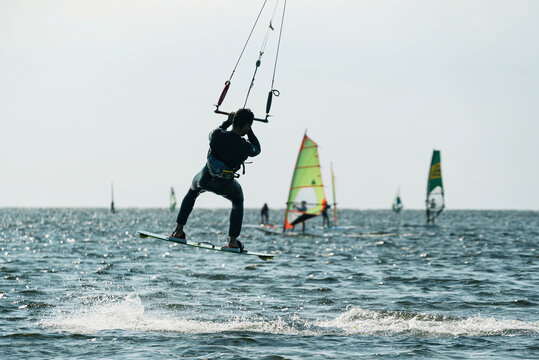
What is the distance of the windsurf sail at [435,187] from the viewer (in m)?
69.9

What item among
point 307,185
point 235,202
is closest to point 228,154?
point 235,202

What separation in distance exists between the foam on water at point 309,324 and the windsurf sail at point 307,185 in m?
31.7

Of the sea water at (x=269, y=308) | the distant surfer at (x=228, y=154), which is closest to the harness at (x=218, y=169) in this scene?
the distant surfer at (x=228, y=154)

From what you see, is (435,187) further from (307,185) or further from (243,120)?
(243,120)

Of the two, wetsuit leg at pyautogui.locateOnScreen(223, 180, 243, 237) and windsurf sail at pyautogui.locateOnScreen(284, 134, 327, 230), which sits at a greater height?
windsurf sail at pyautogui.locateOnScreen(284, 134, 327, 230)

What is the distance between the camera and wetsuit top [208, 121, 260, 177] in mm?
12164

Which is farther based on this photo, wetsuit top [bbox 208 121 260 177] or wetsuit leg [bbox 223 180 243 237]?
wetsuit leg [bbox 223 180 243 237]

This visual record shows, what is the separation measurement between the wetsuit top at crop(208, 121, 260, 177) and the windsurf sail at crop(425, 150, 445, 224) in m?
59.0

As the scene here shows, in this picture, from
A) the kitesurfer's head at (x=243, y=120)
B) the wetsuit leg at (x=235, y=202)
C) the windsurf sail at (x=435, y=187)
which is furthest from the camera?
the windsurf sail at (x=435, y=187)

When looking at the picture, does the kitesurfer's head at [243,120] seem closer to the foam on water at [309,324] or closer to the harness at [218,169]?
the harness at [218,169]

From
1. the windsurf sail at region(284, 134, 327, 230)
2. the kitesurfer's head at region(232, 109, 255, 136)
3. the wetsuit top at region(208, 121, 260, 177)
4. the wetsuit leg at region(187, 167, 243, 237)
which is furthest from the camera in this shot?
the windsurf sail at region(284, 134, 327, 230)

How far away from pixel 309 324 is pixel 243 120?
5.49 m

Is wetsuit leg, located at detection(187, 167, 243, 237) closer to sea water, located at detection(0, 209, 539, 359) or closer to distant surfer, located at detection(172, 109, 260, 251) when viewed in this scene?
distant surfer, located at detection(172, 109, 260, 251)

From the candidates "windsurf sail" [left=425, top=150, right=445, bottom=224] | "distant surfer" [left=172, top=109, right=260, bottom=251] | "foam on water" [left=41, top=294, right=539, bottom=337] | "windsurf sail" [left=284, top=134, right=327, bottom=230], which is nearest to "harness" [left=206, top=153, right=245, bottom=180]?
"distant surfer" [left=172, top=109, right=260, bottom=251]
